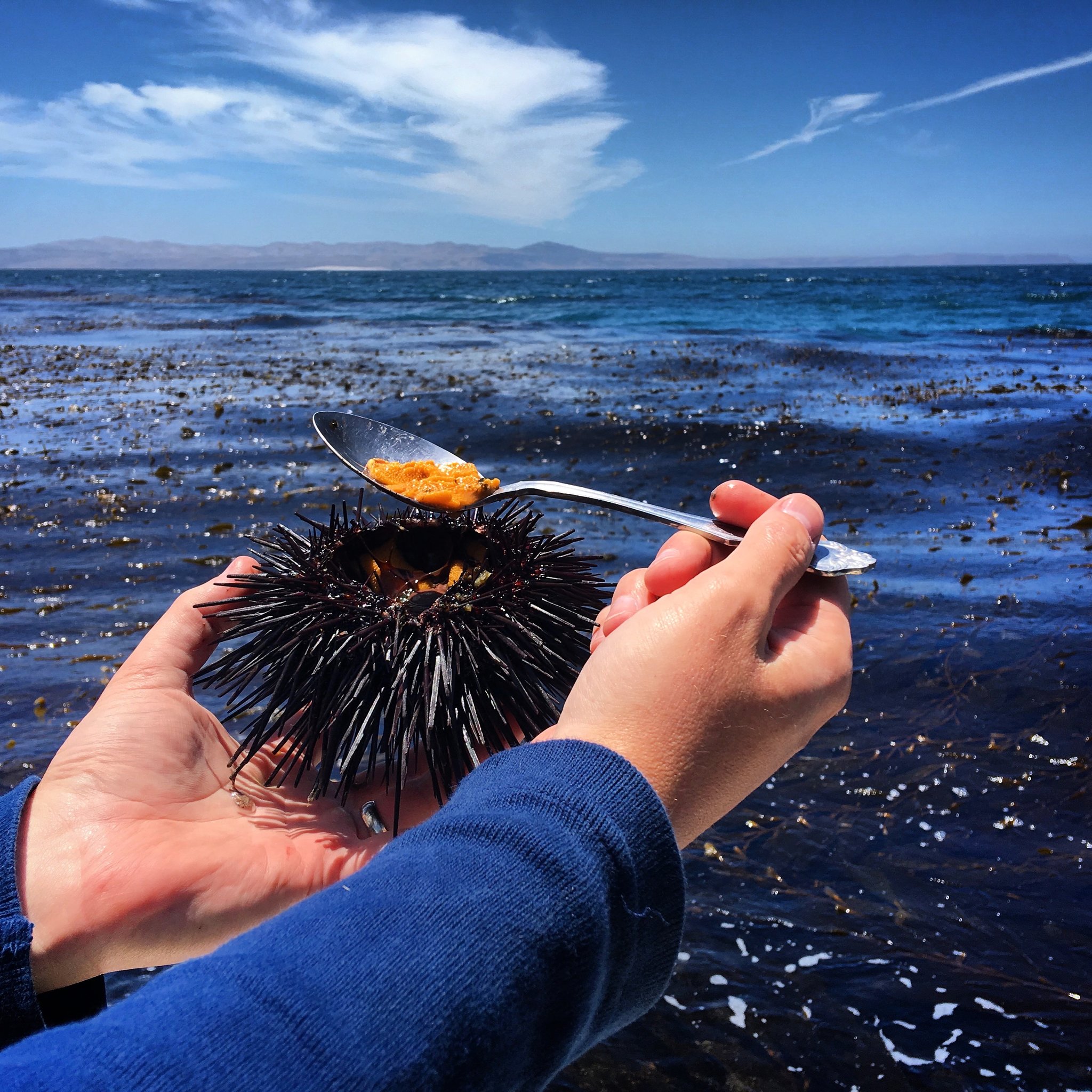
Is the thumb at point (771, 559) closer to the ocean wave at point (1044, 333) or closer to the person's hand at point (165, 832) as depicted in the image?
the person's hand at point (165, 832)

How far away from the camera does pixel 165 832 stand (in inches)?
97.4

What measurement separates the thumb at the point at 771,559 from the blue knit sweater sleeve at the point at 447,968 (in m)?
0.61

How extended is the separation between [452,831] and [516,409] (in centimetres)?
1261

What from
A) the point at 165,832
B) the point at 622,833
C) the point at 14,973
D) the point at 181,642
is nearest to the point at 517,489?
the point at 181,642

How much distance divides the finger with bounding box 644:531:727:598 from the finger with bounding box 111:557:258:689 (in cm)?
131

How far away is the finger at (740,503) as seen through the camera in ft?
8.66

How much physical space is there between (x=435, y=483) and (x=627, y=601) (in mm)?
867

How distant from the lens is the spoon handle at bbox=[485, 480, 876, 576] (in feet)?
7.84

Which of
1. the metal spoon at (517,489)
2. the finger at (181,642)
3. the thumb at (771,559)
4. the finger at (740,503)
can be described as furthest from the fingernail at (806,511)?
the finger at (181,642)

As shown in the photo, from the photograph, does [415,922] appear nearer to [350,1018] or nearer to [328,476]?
[350,1018]

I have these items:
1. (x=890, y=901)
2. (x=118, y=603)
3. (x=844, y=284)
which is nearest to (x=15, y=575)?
(x=118, y=603)

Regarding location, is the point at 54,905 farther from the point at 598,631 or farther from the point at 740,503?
the point at 740,503

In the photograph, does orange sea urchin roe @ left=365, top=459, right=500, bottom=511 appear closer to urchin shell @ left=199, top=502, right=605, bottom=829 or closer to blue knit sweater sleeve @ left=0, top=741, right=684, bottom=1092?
urchin shell @ left=199, top=502, right=605, bottom=829

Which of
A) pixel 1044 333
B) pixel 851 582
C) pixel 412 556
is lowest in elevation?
pixel 851 582
